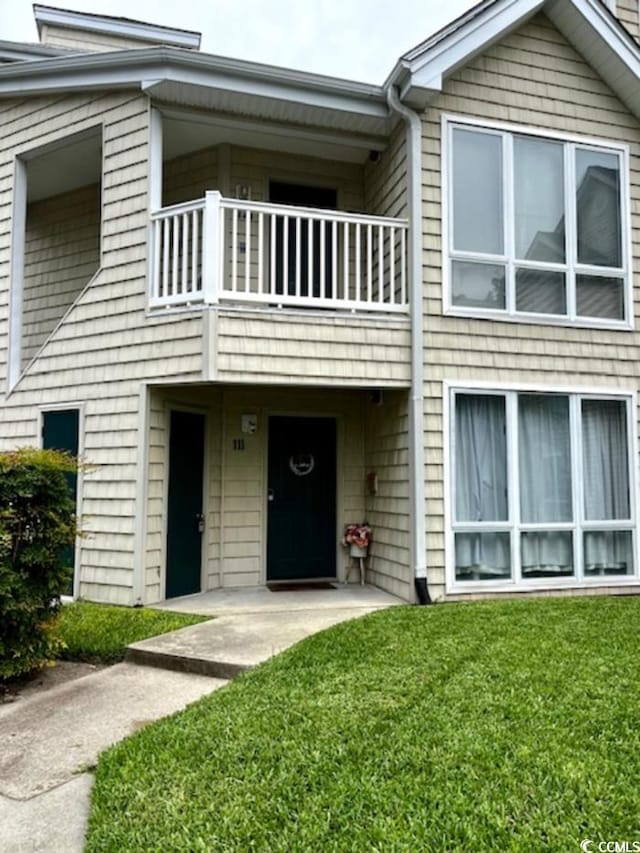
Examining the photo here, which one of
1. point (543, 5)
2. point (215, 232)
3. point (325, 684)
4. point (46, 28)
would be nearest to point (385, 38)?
point (46, 28)

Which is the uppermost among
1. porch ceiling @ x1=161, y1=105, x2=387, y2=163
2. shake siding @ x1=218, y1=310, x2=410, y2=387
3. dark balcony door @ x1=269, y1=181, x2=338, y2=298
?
porch ceiling @ x1=161, y1=105, x2=387, y2=163

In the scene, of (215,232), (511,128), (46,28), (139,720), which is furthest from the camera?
(46,28)

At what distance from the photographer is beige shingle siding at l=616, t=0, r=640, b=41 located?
26.5 ft

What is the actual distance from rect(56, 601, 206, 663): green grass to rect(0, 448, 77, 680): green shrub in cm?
34

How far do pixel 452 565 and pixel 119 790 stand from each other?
435cm

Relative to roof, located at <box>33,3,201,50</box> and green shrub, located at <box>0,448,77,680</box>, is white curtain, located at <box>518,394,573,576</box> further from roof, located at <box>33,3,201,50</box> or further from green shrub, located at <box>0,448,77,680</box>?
roof, located at <box>33,3,201,50</box>

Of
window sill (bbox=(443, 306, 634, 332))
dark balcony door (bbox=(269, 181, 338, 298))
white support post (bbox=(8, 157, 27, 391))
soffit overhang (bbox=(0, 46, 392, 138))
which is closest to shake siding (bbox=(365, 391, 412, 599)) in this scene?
window sill (bbox=(443, 306, 634, 332))

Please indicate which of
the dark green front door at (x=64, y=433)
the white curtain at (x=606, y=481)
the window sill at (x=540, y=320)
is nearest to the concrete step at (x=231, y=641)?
the dark green front door at (x=64, y=433)

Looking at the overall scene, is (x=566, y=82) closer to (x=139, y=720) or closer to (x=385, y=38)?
(x=139, y=720)

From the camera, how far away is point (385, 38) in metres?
26.8

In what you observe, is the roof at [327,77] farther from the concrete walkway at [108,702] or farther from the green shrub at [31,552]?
the concrete walkway at [108,702]

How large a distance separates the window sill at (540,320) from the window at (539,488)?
81 centimetres

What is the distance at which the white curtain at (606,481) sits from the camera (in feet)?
23.0

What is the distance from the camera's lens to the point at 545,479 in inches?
271
